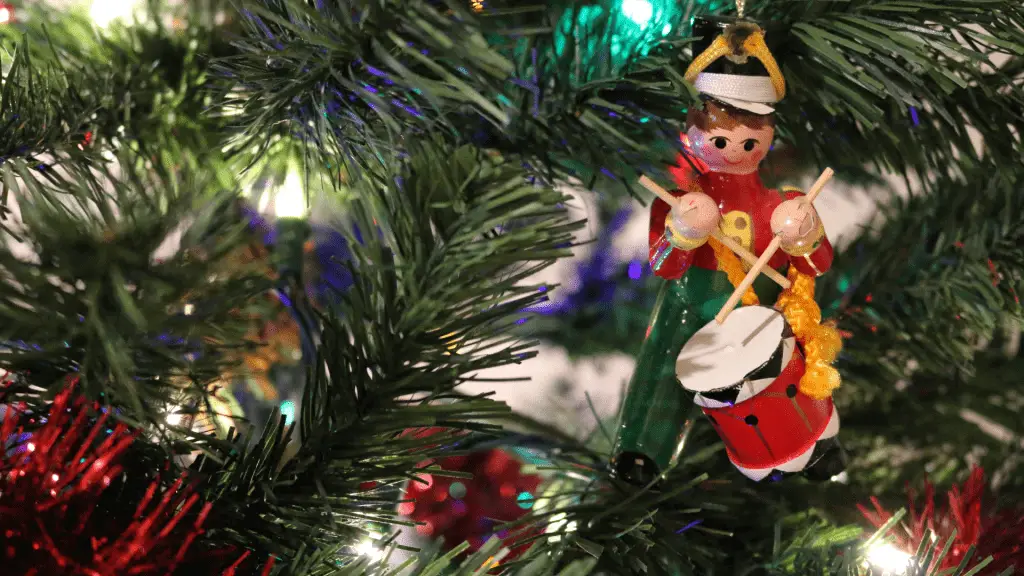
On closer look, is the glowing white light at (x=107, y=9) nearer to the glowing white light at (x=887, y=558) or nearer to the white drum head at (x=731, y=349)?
the white drum head at (x=731, y=349)

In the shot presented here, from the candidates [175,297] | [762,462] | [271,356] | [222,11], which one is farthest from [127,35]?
[762,462]

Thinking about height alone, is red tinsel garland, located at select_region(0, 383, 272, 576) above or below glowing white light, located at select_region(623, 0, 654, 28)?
below

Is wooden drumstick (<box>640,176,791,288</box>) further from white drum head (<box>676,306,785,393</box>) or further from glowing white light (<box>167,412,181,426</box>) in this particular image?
glowing white light (<box>167,412,181,426</box>)

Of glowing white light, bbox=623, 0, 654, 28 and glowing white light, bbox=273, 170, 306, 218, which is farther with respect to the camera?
glowing white light, bbox=273, 170, 306, 218

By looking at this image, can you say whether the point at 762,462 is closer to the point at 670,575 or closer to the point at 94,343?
the point at 670,575

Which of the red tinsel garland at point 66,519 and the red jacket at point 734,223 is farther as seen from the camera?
the red jacket at point 734,223

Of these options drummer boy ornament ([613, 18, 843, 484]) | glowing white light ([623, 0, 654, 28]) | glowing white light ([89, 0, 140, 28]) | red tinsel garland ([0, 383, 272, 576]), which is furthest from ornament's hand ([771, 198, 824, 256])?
glowing white light ([89, 0, 140, 28])

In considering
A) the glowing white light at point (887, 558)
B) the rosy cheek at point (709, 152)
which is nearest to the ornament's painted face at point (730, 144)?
the rosy cheek at point (709, 152)

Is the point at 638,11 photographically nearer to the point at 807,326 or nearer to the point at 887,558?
the point at 807,326
